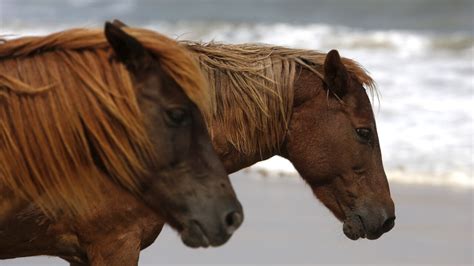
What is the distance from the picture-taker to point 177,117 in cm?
354

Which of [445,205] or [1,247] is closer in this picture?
[1,247]

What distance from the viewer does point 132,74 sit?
3.57 m

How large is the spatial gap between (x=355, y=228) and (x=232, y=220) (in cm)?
175

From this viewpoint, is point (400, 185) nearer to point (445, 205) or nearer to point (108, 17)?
point (445, 205)

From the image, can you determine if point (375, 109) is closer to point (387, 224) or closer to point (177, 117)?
point (387, 224)

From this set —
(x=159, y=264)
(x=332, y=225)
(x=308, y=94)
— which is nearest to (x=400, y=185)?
(x=332, y=225)

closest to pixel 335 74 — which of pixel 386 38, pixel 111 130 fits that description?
pixel 111 130

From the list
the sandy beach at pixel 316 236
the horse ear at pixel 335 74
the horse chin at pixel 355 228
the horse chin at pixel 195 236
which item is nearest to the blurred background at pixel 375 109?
the sandy beach at pixel 316 236

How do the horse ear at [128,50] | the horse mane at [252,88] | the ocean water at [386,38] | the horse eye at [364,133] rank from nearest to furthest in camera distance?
1. the horse ear at [128,50]
2. the horse mane at [252,88]
3. the horse eye at [364,133]
4. the ocean water at [386,38]

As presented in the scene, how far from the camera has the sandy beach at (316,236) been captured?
7.22 metres

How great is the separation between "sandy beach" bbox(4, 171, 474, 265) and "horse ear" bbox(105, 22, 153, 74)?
356cm

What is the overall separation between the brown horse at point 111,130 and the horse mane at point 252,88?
53.0 inches

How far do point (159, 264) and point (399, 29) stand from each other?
10.9m

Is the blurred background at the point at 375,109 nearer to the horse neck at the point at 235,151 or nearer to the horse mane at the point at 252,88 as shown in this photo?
the horse mane at the point at 252,88
